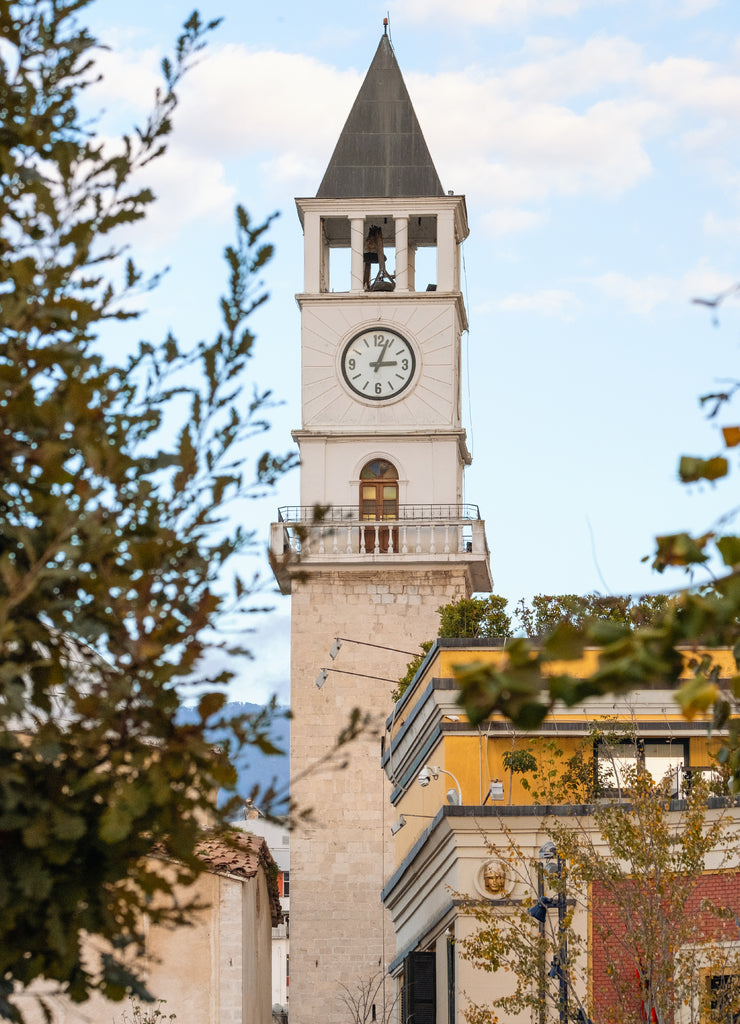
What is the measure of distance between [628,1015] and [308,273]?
101ft

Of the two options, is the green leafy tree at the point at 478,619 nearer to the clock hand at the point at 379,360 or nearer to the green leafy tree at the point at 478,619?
the green leafy tree at the point at 478,619

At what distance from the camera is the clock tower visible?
137ft

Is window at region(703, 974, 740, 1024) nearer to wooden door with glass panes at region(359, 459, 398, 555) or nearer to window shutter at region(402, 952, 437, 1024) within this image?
window shutter at region(402, 952, 437, 1024)

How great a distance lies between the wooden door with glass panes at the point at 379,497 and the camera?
44812mm

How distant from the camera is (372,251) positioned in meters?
48.9

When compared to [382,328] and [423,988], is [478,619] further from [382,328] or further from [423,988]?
[382,328]

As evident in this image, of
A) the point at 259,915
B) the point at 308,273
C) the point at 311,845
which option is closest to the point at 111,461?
the point at 259,915

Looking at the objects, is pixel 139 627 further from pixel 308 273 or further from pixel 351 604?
pixel 308 273

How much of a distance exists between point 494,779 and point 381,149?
26699mm

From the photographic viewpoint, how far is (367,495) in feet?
149

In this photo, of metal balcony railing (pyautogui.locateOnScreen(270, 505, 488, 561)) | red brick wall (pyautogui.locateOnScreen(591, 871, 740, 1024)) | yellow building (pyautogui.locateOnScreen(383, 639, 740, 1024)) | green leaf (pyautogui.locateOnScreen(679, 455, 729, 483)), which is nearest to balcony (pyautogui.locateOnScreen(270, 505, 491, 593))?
metal balcony railing (pyautogui.locateOnScreen(270, 505, 488, 561))

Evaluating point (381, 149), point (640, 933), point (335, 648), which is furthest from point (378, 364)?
point (640, 933)

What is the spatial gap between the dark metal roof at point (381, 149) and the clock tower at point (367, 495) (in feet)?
0.16

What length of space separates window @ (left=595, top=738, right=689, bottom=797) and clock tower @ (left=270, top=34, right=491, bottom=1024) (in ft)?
51.6
